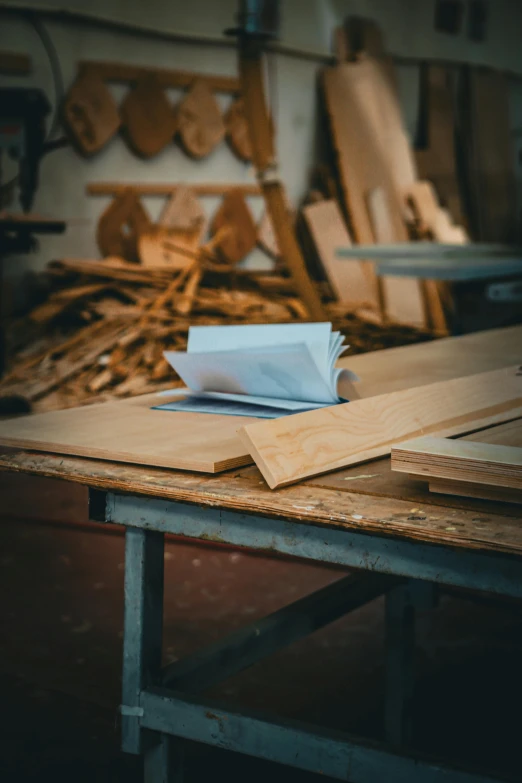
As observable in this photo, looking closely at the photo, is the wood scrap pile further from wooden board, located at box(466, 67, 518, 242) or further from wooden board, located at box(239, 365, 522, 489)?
wooden board, located at box(239, 365, 522, 489)

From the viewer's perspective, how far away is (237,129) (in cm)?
656

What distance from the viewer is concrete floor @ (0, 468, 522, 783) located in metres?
2.02

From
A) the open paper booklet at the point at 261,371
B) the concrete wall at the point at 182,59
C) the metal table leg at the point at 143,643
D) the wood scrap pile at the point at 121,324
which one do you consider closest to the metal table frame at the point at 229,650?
the metal table leg at the point at 143,643

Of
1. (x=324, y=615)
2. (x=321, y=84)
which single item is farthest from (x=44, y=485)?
(x=321, y=84)

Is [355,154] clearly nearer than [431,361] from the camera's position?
No

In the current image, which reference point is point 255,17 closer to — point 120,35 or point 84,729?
point 120,35

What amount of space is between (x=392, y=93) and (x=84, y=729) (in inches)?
240

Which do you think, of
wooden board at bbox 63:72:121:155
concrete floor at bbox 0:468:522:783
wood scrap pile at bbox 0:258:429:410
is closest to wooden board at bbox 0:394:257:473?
concrete floor at bbox 0:468:522:783

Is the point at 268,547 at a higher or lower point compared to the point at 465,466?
lower

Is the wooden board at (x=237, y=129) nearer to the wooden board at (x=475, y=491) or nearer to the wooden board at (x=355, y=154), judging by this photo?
the wooden board at (x=355, y=154)

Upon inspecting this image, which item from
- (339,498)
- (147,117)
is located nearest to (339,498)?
(339,498)

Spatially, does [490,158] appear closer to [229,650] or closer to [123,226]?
[123,226]

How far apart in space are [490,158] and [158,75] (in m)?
3.53

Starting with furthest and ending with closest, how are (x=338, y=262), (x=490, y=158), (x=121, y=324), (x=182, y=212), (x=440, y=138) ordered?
(x=490, y=158) < (x=440, y=138) < (x=338, y=262) < (x=182, y=212) < (x=121, y=324)
